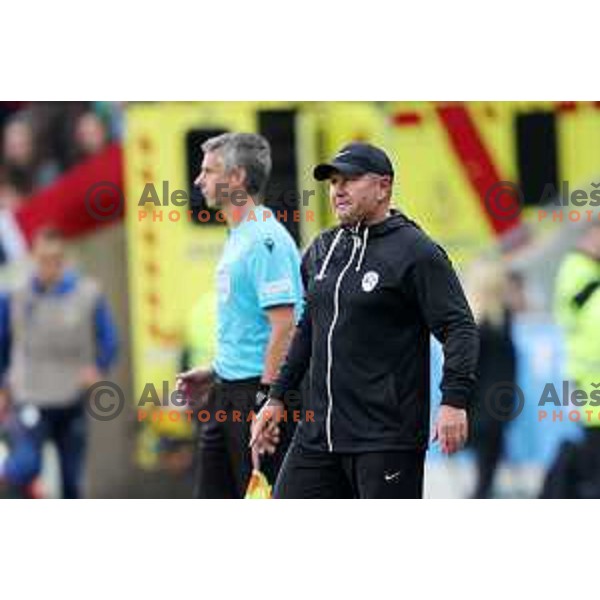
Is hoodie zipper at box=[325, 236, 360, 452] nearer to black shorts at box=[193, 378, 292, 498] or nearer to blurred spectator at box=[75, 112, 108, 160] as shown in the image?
black shorts at box=[193, 378, 292, 498]

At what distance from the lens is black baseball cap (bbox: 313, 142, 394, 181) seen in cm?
621

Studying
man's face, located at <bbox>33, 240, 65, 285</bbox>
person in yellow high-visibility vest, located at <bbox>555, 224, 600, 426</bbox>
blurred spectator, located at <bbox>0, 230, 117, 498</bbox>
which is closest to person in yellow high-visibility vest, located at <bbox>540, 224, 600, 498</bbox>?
person in yellow high-visibility vest, located at <bbox>555, 224, 600, 426</bbox>

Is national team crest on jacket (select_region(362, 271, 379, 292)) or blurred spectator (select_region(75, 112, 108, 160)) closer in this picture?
national team crest on jacket (select_region(362, 271, 379, 292))

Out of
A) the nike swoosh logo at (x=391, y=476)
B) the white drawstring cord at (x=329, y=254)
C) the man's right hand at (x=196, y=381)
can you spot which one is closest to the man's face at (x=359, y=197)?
the white drawstring cord at (x=329, y=254)

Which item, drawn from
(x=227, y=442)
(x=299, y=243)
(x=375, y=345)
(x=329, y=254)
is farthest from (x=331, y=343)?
(x=299, y=243)

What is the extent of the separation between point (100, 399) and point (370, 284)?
11.2 ft

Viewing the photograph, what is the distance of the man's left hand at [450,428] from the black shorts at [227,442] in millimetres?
1066

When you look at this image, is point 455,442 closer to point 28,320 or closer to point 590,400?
point 590,400

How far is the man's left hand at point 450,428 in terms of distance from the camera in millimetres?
5910

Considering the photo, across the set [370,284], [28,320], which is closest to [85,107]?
[28,320]

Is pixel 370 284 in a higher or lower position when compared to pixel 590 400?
higher

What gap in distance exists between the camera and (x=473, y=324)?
6.10m

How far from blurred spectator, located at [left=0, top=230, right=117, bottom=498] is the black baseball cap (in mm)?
3224

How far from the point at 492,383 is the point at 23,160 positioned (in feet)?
8.31
